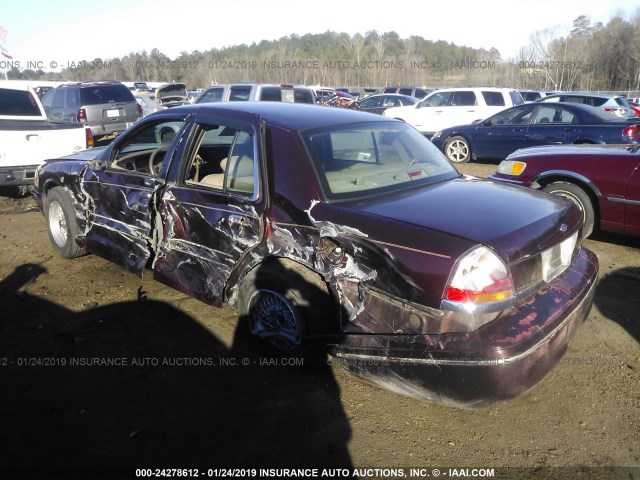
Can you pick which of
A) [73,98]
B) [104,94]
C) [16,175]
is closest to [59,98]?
[73,98]

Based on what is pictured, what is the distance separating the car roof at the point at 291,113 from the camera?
3430mm

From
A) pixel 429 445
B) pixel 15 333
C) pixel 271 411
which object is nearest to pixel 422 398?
pixel 429 445

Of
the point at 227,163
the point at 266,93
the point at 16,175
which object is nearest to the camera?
the point at 227,163

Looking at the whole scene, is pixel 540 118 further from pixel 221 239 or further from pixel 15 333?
pixel 15 333

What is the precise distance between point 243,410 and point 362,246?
1185 mm

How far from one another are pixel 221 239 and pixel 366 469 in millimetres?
1743

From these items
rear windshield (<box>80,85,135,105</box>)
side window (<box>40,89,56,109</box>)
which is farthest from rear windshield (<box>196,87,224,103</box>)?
side window (<box>40,89,56,109</box>)

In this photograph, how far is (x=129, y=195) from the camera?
13.7ft

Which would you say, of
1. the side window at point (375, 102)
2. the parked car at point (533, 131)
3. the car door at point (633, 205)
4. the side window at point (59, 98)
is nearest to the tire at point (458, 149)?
the parked car at point (533, 131)

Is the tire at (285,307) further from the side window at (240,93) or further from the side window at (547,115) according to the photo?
the side window at (240,93)

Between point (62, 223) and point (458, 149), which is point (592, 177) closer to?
point (62, 223)

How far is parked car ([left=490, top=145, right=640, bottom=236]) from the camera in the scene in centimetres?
514

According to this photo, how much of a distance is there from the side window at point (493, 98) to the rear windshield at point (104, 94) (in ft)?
33.6

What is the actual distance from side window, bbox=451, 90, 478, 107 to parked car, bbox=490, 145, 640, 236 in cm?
940
